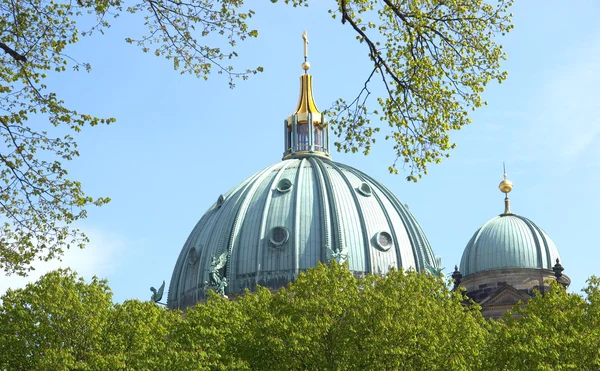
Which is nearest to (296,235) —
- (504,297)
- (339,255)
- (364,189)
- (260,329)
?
(339,255)

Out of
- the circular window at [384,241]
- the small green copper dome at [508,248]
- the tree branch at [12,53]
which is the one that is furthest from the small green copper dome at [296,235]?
the tree branch at [12,53]

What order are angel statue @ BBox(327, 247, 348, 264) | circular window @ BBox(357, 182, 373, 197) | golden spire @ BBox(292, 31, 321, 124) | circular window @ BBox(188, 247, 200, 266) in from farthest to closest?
1. golden spire @ BBox(292, 31, 321, 124)
2. circular window @ BBox(357, 182, 373, 197)
3. circular window @ BBox(188, 247, 200, 266)
4. angel statue @ BBox(327, 247, 348, 264)

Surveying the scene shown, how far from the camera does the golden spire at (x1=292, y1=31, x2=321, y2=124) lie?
129625mm

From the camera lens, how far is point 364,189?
116 meters

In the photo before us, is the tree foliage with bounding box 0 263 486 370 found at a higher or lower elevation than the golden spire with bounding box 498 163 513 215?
lower

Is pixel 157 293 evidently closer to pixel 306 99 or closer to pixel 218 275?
pixel 218 275

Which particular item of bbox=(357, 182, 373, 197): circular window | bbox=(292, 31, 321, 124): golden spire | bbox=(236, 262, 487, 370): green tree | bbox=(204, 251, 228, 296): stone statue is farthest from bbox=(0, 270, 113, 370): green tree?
bbox=(292, 31, 321, 124): golden spire

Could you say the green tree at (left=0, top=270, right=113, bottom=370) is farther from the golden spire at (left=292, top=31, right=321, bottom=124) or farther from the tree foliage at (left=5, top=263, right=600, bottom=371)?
the golden spire at (left=292, top=31, right=321, bottom=124)

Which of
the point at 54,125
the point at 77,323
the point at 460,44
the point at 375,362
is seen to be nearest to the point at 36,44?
the point at 54,125

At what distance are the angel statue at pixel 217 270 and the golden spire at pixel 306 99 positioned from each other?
24513 millimetres

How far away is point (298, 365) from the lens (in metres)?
60.7

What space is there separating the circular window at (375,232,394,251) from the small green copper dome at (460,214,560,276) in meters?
7.00

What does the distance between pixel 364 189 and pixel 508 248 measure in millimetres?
15054

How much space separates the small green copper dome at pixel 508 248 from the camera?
10950 centimetres
